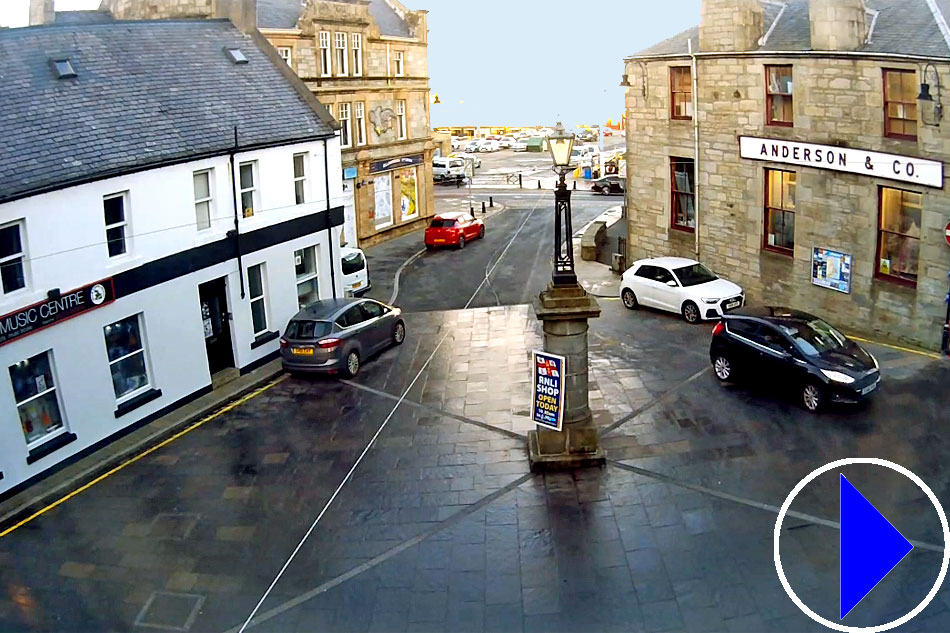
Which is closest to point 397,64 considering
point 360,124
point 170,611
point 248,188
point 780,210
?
point 360,124

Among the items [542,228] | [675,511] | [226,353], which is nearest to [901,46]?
[675,511]

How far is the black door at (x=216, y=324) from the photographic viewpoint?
74.8ft

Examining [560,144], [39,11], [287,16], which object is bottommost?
[560,144]

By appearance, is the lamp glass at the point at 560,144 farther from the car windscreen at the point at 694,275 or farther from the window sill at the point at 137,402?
the car windscreen at the point at 694,275

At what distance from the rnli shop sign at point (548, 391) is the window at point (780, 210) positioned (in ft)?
40.6

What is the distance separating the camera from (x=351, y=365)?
23.0m

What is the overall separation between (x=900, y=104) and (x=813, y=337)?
274 inches

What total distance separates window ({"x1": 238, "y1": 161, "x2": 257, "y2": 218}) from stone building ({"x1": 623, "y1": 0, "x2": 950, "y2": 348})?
534 inches

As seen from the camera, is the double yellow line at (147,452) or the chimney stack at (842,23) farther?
the chimney stack at (842,23)

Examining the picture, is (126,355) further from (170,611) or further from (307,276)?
(170,611)

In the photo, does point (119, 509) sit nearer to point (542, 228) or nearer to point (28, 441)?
point (28, 441)

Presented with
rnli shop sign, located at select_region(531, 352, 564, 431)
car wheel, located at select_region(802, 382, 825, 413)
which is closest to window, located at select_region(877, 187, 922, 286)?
car wheel, located at select_region(802, 382, 825, 413)

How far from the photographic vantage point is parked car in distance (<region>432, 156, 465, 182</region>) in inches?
2650

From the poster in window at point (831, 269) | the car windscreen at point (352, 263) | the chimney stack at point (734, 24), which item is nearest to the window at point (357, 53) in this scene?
the car windscreen at point (352, 263)
